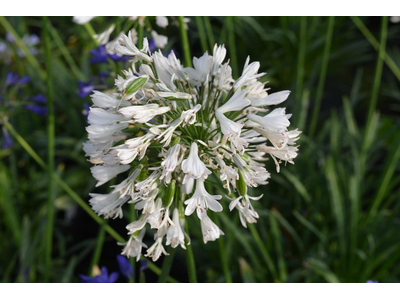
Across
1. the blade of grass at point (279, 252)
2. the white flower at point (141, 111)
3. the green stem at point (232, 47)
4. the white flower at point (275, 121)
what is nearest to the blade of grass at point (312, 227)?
the blade of grass at point (279, 252)

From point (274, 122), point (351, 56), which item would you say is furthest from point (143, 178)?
point (351, 56)

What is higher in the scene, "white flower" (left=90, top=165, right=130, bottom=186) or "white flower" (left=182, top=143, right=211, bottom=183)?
"white flower" (left=90, top=165, right=130, bottom=186)

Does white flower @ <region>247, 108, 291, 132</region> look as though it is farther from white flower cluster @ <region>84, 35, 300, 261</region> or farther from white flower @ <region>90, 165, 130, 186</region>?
white flower @ <region>90, 165, 130, 186</region>

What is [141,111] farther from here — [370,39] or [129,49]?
[370,39]

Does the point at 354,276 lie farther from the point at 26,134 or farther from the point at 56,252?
the point at 26,134

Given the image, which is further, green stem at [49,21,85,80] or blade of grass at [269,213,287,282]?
green stem at [49,21,85,80]

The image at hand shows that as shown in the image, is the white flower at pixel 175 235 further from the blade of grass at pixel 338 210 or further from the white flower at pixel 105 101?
the blade of grass at pixel 338 210

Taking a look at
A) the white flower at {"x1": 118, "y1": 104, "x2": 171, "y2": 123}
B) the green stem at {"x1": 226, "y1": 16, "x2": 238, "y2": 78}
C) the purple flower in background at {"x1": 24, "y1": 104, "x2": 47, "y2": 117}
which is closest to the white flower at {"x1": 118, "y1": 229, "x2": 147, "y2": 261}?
the white flower at {"x1": 118, "y1": 104, "x2": 171, "y2": 123}
